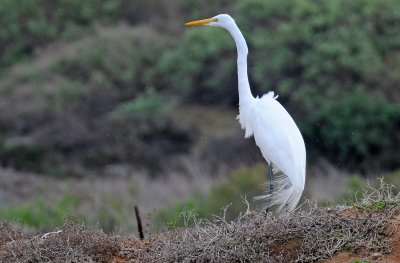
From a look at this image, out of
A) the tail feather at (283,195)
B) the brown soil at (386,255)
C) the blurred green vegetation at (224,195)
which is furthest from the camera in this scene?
the blurred green vegetation at (224,195)

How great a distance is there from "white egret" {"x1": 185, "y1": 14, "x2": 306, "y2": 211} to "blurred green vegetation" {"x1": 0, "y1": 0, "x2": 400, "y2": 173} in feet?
29.2

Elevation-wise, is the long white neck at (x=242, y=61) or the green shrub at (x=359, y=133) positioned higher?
the long white neck at (x=242, y=61)

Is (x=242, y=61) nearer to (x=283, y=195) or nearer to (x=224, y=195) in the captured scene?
(x=283, y=195)

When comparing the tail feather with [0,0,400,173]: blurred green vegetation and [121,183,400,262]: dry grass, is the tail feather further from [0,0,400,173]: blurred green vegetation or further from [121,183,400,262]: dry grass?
[0,0,400,173]: blurred green vegetation

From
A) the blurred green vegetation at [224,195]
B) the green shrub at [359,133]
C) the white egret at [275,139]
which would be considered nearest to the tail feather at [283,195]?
the white egret at [275,139]

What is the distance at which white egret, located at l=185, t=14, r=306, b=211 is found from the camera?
25.3ft

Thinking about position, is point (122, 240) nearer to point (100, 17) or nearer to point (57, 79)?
point (57, 79)

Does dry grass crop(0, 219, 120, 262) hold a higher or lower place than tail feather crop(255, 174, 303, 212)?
higher

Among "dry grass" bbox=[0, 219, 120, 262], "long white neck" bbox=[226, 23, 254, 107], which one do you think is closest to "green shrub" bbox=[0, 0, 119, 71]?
"long white neck" bbox=[226, 23, 254, 107]

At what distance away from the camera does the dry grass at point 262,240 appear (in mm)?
6094

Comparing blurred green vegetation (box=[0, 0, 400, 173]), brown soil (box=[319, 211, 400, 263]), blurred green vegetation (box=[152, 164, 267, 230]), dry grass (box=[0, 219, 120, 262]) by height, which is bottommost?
blurred green vegetation (box=[0, 0, 400, 173])

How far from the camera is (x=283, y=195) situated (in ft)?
25.5

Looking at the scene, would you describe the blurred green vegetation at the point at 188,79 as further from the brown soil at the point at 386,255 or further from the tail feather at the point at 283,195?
the brown soil at the point at 386,255

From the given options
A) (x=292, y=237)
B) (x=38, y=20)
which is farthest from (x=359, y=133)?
(x=292, y=237)
